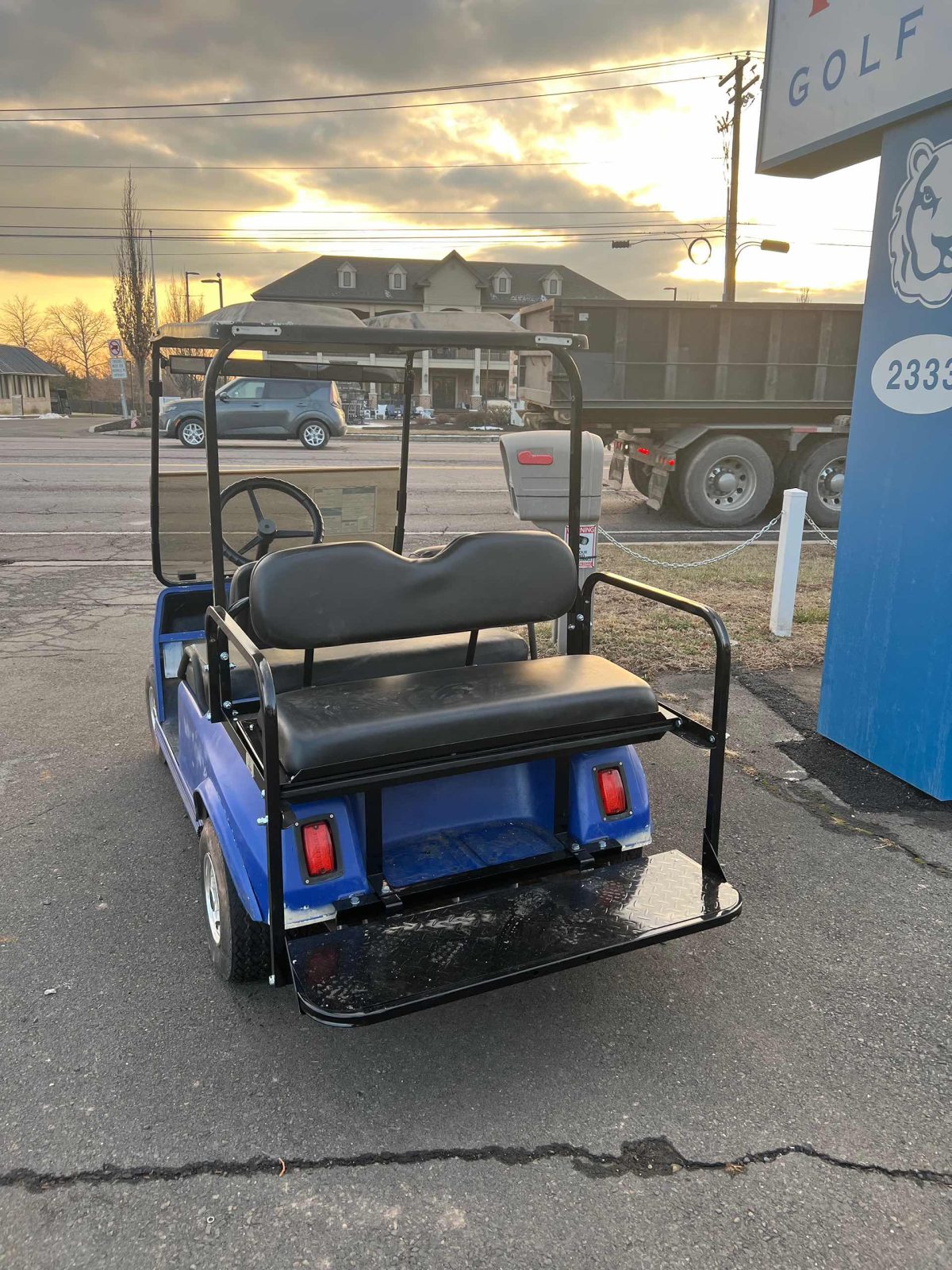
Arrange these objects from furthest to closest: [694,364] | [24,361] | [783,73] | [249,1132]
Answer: [24,361] → [694,364] → [783,73] → [249,1132]

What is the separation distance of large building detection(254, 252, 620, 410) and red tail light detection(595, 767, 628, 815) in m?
50.7

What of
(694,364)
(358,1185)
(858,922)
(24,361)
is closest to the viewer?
(358,1185)

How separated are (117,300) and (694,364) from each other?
37.0 metres

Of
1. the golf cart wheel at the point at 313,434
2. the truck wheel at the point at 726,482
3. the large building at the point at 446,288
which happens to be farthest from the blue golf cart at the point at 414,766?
the large building at the point at 446,288

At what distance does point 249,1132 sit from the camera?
2223 millimetres

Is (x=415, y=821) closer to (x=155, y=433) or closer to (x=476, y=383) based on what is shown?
(x=155, y=433)

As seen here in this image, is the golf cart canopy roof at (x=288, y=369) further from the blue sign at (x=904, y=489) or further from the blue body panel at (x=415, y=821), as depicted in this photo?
the blue sign at (x=904, y=489)

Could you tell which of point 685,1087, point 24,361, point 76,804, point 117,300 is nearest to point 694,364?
point 76,804

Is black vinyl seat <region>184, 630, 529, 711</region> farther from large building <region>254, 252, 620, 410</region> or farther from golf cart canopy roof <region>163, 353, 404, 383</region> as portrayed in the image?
large building <region>254, 252, 620, 410</region>

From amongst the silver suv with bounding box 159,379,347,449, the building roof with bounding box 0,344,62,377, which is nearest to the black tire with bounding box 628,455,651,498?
the silver suv with bounding box 159,379,347,449

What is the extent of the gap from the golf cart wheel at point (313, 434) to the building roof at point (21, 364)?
35.7 meters

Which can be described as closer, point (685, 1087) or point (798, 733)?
point (685, 1087)

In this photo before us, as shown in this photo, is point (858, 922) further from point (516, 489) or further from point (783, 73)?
point (783, 73)

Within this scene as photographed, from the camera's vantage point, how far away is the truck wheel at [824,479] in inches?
440
